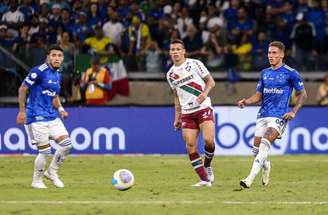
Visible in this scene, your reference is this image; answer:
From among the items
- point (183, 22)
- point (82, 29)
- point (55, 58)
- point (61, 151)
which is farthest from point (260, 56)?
point (55, 58)

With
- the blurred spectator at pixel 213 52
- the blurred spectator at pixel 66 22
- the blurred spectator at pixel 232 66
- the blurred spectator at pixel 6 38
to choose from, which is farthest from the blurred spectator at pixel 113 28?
the blurred spectator at pixel 232 66

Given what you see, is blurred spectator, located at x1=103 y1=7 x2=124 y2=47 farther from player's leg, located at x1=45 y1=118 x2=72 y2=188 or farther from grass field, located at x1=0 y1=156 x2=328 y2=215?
player's leg, located at x1=45 y1=118 x2=72 y2=188

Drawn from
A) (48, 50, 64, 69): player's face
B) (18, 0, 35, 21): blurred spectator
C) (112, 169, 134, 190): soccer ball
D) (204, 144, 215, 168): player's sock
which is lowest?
(112, 169, 134, 190): soccer ball

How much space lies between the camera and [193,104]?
16.1 m

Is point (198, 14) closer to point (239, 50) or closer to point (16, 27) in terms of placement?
point (239, 50)

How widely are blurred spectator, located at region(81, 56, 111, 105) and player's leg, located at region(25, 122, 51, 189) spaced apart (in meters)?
9.75

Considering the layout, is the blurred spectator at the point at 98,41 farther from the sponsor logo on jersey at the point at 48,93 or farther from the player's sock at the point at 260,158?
the player's sock at the point at 260,158

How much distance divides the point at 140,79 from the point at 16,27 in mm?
3682

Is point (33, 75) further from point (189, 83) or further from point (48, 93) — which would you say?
point (189, 83)

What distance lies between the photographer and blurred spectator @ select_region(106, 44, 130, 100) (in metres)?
26.2

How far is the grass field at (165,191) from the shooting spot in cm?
1294

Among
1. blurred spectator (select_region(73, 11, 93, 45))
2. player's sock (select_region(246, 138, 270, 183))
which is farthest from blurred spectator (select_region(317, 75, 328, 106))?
player's sock (select_region(246, 138, 270, 183))

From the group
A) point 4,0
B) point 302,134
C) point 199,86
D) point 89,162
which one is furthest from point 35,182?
point 4,0

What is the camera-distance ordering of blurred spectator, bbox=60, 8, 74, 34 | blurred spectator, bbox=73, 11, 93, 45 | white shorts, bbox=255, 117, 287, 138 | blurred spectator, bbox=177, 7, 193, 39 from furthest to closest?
blurred spectator, bbox=177, 7, 193, 39 → blurred spectator, bbox=73, 11, 93, 45 → blurred spectator, bbox=60, 8, 74, 34 → white shorts, bbox=255, 117, 287, 138
